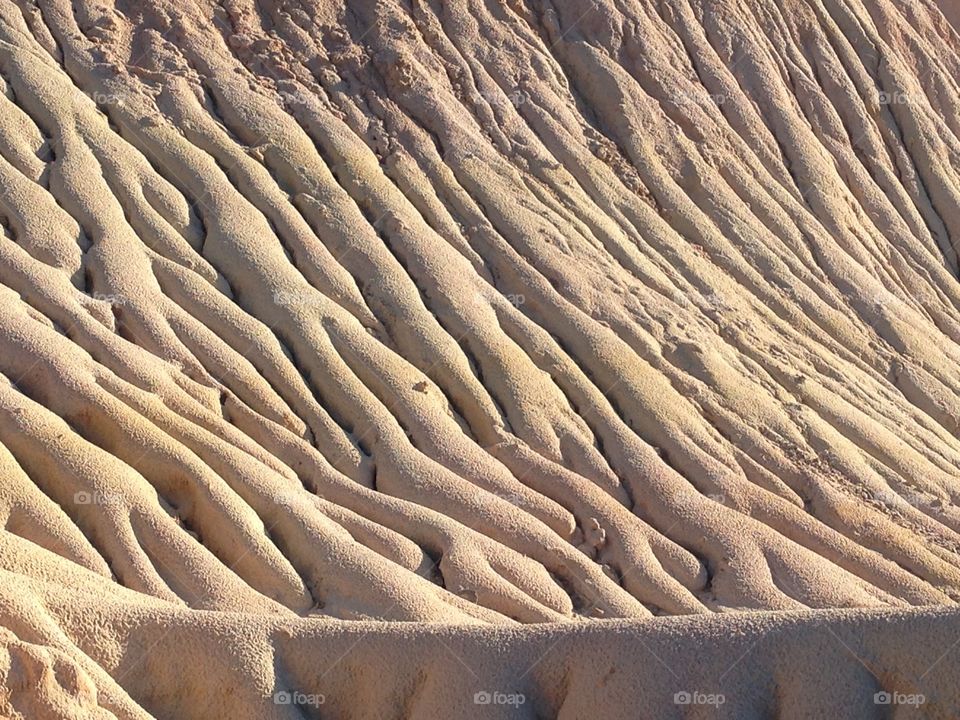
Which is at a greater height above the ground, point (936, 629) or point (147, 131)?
point (936, 629)

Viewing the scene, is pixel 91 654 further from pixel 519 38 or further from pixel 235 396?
pixel 519 38

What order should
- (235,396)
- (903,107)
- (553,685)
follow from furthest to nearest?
1. (903,107)
2. (235,396)
3. (553,685)

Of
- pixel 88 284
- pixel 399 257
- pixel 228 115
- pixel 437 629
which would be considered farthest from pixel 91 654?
pixel 228 115

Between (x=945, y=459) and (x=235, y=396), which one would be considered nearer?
(x=235, y=396)

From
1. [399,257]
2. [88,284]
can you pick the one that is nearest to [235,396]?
[88,284]

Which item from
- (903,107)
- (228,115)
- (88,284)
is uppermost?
(903,107)

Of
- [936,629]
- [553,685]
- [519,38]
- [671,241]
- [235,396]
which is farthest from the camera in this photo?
[519,38]
